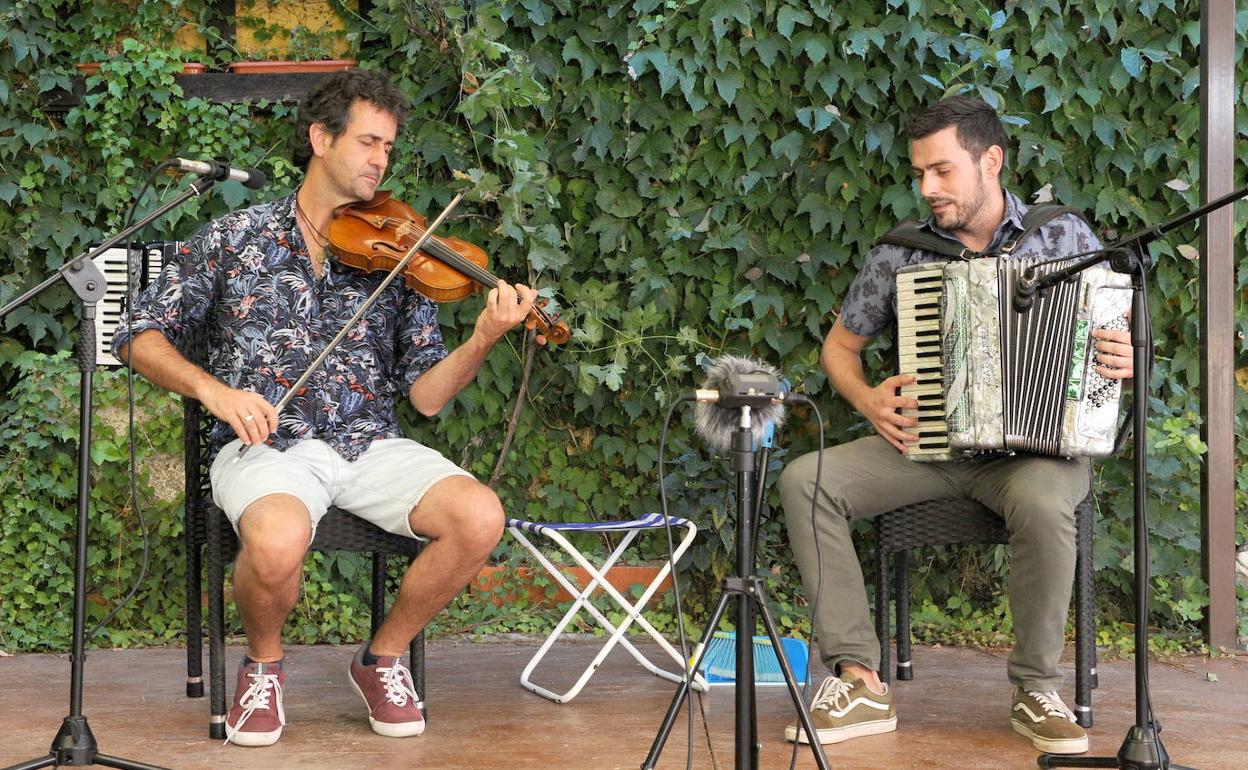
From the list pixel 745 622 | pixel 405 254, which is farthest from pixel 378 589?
pixel 745 622

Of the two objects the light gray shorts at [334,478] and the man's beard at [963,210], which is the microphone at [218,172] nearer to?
the light gray shorts at [334,478]

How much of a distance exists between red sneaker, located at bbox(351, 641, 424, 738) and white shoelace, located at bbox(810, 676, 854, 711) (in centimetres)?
85

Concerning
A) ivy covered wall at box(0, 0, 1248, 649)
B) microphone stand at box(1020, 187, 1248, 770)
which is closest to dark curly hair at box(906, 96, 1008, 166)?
ivy covered wall at box(0, 0, 1248, 649)

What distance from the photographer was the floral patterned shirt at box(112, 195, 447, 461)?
283cm

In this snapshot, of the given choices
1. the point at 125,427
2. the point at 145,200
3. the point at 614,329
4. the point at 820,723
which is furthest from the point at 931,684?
the point at 145,200

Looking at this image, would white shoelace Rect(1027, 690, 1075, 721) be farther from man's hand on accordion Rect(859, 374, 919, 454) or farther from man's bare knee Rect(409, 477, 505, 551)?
man's bare knee Rect(409, 477, 505, 551)

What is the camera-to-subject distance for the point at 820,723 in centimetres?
272

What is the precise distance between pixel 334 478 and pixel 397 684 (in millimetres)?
463

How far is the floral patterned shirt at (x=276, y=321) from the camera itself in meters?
2.83

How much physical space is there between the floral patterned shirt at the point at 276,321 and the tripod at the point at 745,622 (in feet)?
3.74

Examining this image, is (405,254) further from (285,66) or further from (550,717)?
(285,66)

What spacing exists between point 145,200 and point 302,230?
141 centimetres

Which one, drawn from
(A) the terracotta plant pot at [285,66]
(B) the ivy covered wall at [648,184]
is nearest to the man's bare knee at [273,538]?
(B) the ivy covered wall at [648,184]

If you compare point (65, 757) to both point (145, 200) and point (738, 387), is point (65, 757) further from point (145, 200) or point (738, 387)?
point (145, 200)
